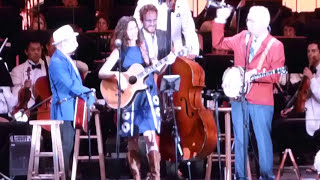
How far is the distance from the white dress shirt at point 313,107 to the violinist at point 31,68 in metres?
3.13

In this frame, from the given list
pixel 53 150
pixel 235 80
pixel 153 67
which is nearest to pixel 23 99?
pixel 53 150

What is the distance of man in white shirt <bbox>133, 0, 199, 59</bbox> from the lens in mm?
9320

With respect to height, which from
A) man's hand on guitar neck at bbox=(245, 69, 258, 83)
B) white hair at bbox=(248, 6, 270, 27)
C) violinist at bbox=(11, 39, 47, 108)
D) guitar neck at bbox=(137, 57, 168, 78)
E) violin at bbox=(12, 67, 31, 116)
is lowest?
violin at bbox=(12, 67, 31, 116)

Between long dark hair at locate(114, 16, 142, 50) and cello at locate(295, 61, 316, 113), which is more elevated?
long dark hair at locate(114, 16, 142, 50)

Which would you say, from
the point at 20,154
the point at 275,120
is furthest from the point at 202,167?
the point at 20,154

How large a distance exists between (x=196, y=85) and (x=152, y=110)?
0.47m

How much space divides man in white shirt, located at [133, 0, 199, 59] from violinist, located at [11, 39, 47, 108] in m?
2.12

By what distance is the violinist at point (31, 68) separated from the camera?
36.2ft

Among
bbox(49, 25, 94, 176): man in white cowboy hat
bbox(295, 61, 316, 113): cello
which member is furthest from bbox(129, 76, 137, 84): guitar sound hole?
bbox(295, 61, 316, 113): cello

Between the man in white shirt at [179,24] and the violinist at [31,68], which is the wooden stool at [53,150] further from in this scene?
the violinist at [31,68]

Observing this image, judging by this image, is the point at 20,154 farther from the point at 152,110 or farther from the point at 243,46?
the point at 243,46

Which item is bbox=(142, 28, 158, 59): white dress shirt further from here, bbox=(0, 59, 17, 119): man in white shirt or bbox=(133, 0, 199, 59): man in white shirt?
bbox=(0, 59, 17, 119): man in white shirt

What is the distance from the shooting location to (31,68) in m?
11.1

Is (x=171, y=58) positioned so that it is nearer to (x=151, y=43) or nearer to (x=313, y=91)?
(x=151, y=43)
